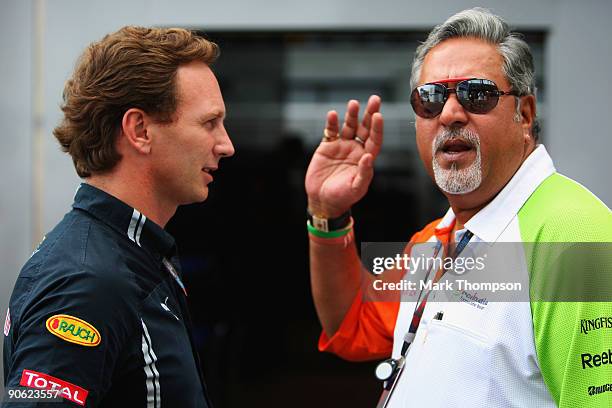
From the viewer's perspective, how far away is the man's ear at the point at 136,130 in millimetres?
1917

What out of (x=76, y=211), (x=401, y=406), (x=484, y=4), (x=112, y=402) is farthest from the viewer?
(x=484, y=4)

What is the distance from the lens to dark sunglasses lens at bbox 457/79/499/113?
2.20m

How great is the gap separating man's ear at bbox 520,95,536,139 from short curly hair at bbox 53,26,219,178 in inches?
44.1

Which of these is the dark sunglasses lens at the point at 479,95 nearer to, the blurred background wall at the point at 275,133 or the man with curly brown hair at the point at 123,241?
the man with curly brown hair at the point at 123,241

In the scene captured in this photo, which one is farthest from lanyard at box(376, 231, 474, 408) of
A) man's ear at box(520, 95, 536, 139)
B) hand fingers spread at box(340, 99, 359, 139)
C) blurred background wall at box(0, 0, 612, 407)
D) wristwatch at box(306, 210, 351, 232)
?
blurred background wall at box(0, 0, 612, 407)

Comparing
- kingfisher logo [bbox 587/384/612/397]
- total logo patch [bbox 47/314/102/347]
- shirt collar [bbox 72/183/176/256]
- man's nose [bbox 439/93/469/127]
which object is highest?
man's nose [bbox 439/93/469/127]

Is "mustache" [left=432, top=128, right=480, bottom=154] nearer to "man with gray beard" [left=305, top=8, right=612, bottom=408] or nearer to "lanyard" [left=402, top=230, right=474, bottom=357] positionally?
"man with gray beard" [left=305, top=8, right=612, bottom=408]

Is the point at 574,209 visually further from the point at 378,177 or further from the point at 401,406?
the point at 378,177

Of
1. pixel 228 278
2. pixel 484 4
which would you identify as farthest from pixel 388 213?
pixel 484 4

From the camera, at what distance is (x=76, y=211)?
184 centimetres

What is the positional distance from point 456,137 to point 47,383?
142cm

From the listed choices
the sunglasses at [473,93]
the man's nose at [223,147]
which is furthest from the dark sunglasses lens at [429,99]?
the man's nose at [223,147]

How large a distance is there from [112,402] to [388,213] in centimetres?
314

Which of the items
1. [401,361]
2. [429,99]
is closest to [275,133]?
[429,99]
